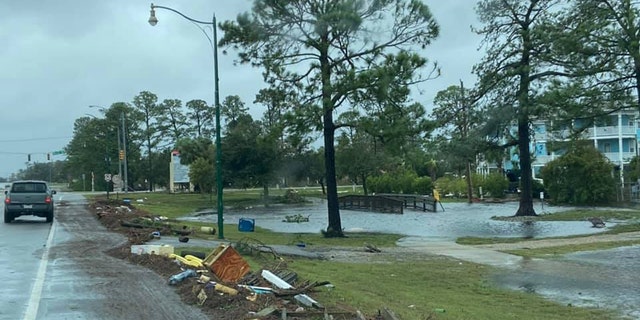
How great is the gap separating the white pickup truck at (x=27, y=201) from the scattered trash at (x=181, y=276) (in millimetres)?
18180

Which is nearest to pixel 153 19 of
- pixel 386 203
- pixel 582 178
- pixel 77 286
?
pixel 77 286

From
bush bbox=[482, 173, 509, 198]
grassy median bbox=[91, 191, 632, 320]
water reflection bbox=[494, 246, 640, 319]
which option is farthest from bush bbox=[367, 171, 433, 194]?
grassy median bbox=[91, 191, 632, 320]

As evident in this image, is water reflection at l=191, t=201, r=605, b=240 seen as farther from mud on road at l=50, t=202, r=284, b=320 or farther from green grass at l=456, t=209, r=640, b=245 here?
mud on road at l=50, t=202, r=284, b=320

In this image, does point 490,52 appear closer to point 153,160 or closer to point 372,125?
point 372,125

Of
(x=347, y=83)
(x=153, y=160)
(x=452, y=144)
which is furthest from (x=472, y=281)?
(x=153, y=160)

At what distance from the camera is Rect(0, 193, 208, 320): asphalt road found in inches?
364

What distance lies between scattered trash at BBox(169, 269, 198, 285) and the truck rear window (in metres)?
18.6

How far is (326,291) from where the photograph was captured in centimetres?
1069

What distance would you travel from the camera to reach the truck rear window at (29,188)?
27.9m

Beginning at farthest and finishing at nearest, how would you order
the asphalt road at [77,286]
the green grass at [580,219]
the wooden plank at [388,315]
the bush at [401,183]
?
the bush at [401,183]
the green grass at [580,219]
the asphalt road at [77,286]
the wooden plank at [388,315]

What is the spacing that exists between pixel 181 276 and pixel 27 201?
61.4ft

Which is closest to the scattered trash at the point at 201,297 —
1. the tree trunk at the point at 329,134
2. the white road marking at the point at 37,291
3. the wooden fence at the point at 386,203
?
the white road marking at the point at 37,291

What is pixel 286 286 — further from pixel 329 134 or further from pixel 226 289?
pixel 329 134

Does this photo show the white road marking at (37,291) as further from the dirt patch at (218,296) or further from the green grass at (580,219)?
the green grass at (580,219)
